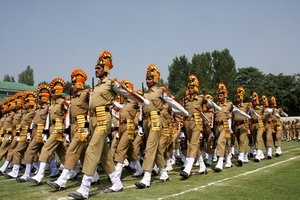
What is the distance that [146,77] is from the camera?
855 centimetres

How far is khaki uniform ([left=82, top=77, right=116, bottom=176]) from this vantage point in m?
6.45

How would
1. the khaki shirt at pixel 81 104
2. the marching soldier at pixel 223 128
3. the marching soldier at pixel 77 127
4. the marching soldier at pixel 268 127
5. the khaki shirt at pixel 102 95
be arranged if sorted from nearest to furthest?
the khaki shirt at pixel 102 95, the marching soldier at pixel 77 127, the khaki shirt at pixel 81 104, the marching soldier at pixel 223 128, the marching soldier at pixel 268 127

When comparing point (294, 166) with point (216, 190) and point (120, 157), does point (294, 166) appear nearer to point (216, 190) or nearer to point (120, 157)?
point (216, 190)

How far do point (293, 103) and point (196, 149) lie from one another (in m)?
60.0

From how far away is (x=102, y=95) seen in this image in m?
6.83

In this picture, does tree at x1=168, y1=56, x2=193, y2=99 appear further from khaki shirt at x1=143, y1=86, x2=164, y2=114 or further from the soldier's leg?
khaki shirt at x1=143, y1=86, x2=164, y2=114

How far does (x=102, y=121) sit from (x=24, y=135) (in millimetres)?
4779

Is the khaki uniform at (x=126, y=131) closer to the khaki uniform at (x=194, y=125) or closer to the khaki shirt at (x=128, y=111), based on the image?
the khaki shirt at (x=128, y=111)

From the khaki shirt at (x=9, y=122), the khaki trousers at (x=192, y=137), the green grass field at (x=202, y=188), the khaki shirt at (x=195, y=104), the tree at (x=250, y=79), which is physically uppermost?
the tree at (x=250, y=79)

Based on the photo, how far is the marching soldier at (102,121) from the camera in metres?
6.47

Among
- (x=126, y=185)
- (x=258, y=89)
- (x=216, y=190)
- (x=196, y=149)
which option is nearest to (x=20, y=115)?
(x=126, y=185)

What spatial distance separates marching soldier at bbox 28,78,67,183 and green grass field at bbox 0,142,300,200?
0.54m

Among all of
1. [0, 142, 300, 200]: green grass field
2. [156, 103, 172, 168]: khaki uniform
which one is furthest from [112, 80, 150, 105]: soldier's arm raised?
[0, 142, 300, 200]: green grass field

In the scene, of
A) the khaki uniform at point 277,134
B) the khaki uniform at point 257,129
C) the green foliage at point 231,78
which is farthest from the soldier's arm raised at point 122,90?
the green foliage at point 231,78
